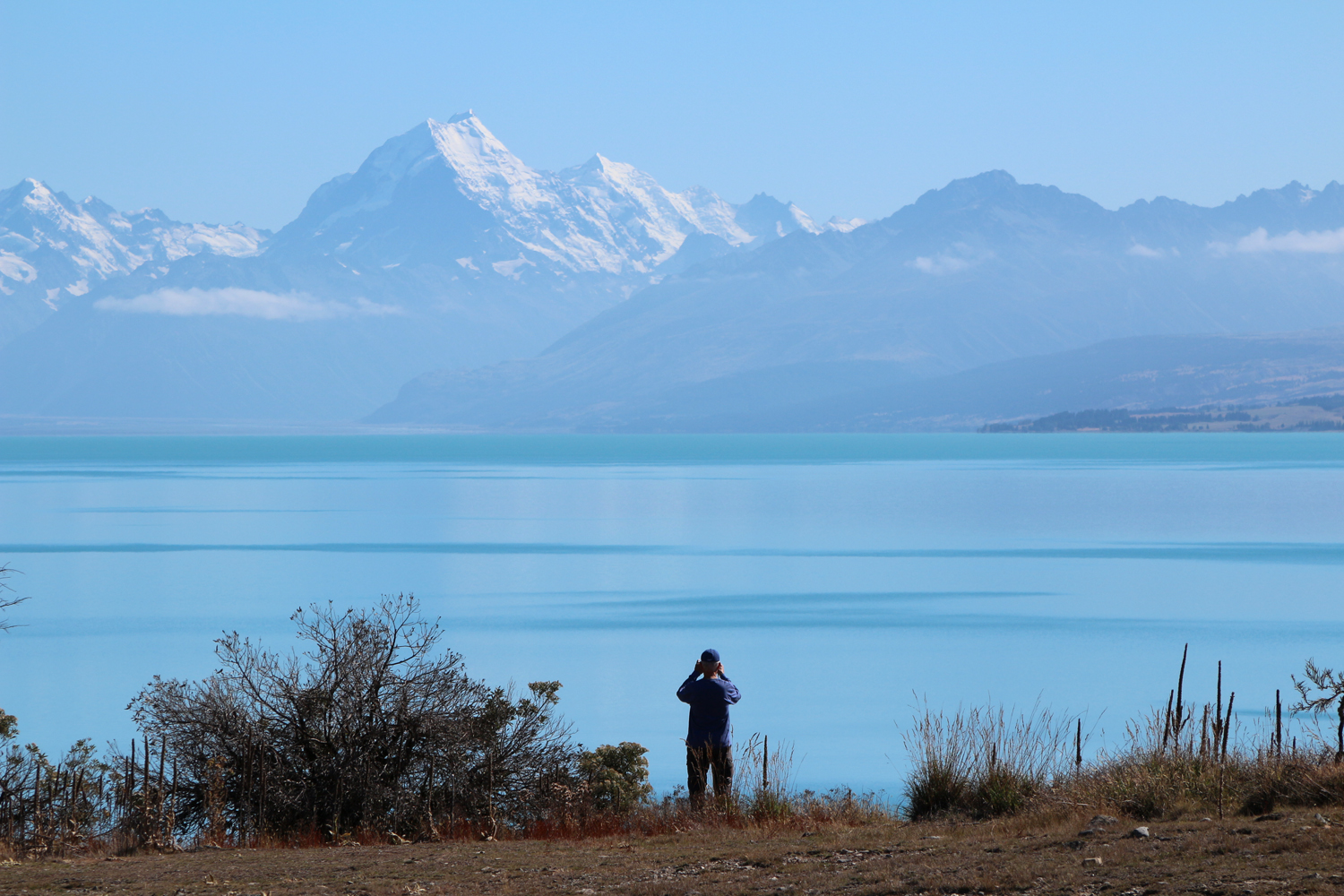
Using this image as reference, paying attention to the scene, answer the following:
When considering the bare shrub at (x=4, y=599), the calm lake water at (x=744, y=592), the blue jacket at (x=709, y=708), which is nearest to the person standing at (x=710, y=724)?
the blue jacket at (x=709, y=708)

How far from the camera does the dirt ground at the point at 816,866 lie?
7871 millimetres

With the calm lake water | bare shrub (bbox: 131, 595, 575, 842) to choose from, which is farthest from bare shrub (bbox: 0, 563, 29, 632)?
bare shrub (bbox: 131, 595, 575, 842)

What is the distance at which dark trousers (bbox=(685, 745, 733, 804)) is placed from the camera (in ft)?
39.2

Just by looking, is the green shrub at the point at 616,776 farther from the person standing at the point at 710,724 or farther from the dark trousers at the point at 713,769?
the person standing at the point at 710,724

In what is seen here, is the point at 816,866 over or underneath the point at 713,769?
underneath

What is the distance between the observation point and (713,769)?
12.1 m

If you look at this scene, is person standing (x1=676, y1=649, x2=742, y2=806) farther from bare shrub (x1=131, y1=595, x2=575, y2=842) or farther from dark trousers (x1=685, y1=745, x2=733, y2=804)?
bare shrub (x1=131, y1=595, x2=575, y2=842)

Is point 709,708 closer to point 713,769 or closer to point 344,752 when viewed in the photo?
point 713,769

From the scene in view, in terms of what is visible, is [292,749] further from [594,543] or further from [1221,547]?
[1221,547]

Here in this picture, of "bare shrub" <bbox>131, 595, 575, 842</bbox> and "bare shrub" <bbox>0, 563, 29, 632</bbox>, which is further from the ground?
"bare shrub" <bbox>0, 563, 29, 632</bbox>

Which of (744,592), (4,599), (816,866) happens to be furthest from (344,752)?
(744,592)

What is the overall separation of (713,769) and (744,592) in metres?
33.3

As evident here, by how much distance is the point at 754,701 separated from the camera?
91.7 feet

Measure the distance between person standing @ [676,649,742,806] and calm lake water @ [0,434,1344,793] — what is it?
876 cm
